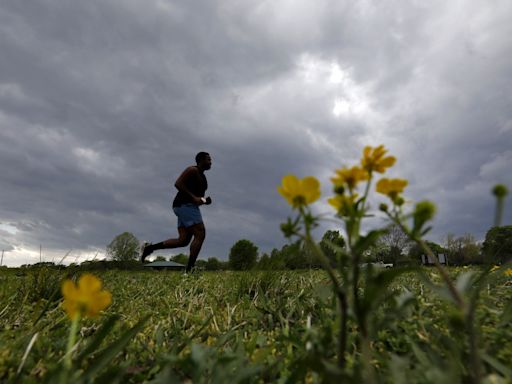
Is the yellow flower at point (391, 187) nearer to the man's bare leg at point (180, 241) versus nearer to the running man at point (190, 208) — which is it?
the running man at point (190, 208)

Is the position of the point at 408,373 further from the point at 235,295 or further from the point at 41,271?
the point at 41,271

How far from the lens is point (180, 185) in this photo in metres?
7.86

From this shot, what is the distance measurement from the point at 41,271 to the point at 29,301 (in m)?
0.32

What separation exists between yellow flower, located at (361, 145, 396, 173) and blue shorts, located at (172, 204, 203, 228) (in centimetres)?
704

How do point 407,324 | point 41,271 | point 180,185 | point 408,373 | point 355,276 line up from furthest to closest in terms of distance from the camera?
point 180,185 < point 41,271 < point 407,324 < point 408,373 < point 355,276

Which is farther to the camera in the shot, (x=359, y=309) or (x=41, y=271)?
(x=41, y=271)

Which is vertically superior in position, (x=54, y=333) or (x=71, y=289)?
(x=71, y=289)

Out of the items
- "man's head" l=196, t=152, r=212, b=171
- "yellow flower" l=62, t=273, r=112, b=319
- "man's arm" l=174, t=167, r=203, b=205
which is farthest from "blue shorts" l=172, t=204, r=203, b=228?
"yellow flower" l=62, t=273, r=112, b=319

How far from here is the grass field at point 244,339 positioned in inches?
41.3

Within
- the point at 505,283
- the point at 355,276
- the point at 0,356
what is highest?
the point at 505,283

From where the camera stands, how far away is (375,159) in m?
1.01

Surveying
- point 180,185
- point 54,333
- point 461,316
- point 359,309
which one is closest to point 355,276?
point 359,309

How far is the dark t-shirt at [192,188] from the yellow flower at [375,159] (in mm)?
7053

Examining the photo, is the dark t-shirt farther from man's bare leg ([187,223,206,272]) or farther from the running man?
man's bare leg ([187,223,206,272])
